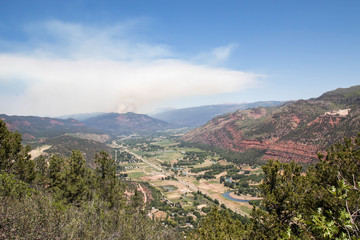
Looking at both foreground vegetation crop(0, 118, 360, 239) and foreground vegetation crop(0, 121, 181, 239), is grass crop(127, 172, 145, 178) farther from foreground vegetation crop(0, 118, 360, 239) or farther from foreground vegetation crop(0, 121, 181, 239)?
foreground vegetation crop(0, 118, 360, 239)

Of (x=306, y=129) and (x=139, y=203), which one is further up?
(x=139, y=203)

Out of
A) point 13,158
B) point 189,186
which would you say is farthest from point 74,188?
point 189,186

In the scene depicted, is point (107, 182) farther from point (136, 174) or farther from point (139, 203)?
point (136, 174)

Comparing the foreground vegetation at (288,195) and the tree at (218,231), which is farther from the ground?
the foreground vegetation at (288,195)

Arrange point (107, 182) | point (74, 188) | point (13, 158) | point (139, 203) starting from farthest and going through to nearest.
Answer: point (139, 203) < point (107, 182) < point (74, 188) < point (13, 158)

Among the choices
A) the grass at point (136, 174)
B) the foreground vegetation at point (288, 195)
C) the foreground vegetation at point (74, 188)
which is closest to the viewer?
the foreground vegetation at point (288, 195)

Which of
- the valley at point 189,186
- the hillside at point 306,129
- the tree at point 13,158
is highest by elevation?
the tree at point 13,158

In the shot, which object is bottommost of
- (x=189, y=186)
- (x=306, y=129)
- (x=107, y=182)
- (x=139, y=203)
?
(x=189, y=186)

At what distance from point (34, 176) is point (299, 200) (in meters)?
36.3

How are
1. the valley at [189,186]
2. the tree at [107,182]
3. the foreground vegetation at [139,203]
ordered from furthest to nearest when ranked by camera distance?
the valley at [189,186] → the tree at [107,182] → the foreground vegetation at [139,203]

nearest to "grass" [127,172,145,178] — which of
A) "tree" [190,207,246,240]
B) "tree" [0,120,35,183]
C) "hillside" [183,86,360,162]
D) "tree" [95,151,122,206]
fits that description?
"hillside" [183,86,360,162]

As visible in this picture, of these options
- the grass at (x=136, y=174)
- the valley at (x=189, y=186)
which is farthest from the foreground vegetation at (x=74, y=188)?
the grass at (x=136, y=174)

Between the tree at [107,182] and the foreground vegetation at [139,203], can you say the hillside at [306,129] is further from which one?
the tree at [107,182]

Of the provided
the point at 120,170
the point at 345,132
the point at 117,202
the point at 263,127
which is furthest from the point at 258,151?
the point at 117,202
